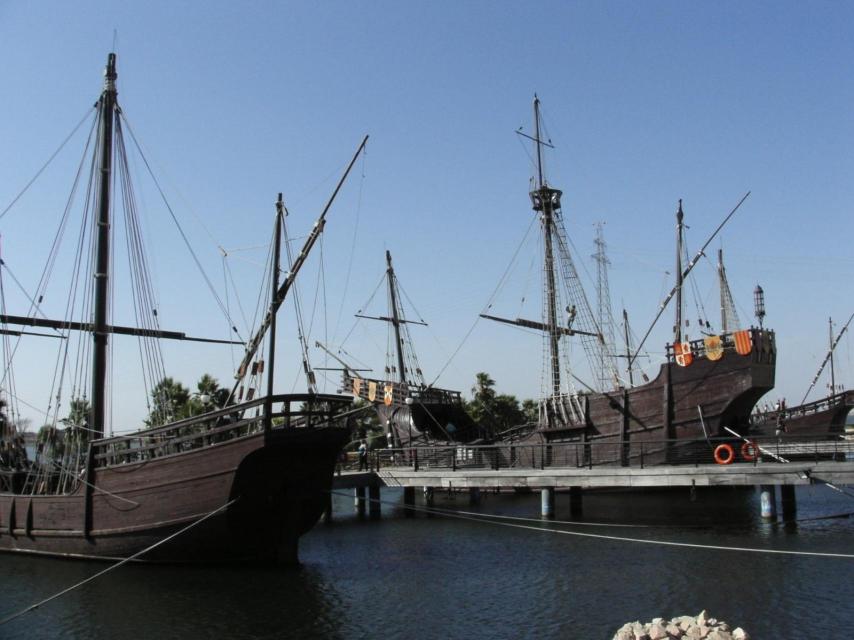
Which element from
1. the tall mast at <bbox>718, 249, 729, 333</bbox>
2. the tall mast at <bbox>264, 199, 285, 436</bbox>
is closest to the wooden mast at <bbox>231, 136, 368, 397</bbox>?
the tall mast at <bbox>264, 199, 285, 436</bbox>

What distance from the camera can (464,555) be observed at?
19328 millimetres

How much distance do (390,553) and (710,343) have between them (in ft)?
44.5

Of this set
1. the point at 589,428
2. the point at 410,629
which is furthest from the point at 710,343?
the point at 410,629

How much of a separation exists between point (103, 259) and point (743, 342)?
19.9 metres

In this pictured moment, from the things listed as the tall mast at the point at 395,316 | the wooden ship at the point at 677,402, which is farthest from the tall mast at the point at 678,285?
the tall mast at the point at 395,316

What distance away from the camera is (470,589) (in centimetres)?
1560

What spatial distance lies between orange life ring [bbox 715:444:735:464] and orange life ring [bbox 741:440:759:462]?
570 millimetres

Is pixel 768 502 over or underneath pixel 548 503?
over

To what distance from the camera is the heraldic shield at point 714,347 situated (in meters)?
26.5

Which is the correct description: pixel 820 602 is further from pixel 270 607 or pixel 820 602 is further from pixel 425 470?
pixel 425 470

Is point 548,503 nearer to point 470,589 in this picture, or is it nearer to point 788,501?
point 788,501

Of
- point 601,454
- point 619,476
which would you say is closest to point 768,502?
point 619,476

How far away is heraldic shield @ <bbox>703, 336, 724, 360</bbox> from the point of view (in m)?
26.5

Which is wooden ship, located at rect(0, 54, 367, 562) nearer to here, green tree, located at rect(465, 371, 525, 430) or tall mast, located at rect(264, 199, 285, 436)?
tall mast, located at rect(264, 199, 285, 436)
